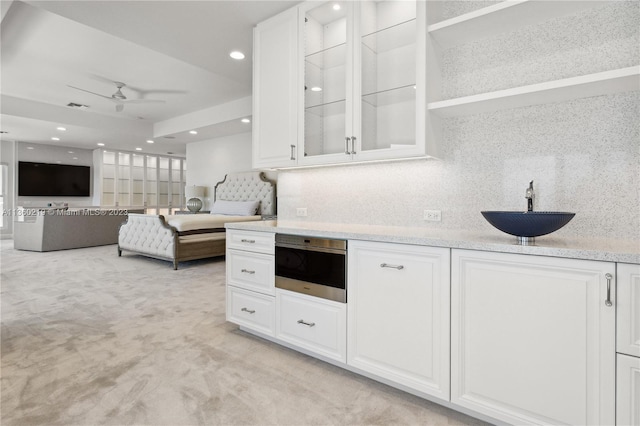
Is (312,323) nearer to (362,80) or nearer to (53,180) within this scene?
(362,80)

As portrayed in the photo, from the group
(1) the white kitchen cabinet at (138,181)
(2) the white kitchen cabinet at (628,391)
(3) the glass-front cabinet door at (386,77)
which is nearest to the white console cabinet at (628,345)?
(2) the white kitchen cabinet at (628,391)

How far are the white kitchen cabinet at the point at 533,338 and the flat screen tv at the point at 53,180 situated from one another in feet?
36.9

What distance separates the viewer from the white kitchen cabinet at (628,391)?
119 centimetres

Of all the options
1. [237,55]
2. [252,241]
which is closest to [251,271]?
[252,241]

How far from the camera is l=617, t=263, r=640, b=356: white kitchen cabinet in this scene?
1177mm

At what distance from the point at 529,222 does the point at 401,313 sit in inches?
28.4

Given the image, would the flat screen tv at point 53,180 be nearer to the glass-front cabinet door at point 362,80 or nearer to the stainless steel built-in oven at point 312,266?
the glass-front cabinet door at point 362,80

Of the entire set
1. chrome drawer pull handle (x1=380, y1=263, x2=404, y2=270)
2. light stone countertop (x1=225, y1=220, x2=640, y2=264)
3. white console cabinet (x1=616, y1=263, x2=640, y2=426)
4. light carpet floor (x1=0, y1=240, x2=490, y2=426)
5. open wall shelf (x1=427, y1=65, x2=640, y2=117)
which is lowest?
light carpet floor (x1=0, y1=240, x2=490, y2=426)

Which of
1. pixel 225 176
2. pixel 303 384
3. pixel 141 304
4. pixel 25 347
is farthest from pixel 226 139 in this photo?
pixel 303 384

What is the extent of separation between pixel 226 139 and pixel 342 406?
701 cm

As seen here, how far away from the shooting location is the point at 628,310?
1188 millimetres

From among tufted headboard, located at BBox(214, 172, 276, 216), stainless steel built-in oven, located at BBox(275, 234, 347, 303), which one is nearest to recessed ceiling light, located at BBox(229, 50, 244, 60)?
stainless steel built-in oven, located at BBox(275, 234, 347, 303)

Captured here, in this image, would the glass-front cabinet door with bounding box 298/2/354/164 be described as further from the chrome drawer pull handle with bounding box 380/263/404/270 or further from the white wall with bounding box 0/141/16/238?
the white wall with bounding box 0/141/16/238

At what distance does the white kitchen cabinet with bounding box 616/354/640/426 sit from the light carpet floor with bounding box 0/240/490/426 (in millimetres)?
588
